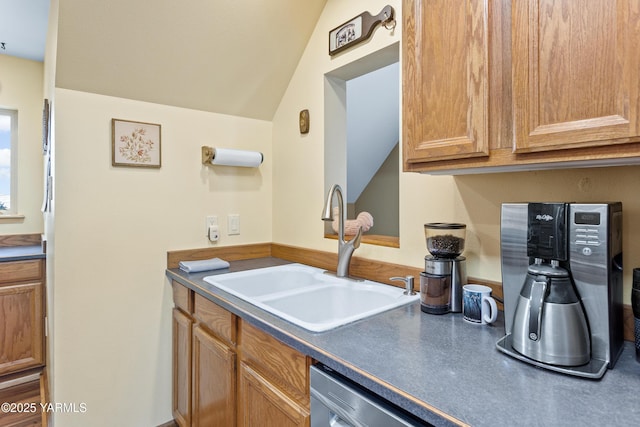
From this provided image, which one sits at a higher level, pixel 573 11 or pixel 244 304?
pixel 573 11

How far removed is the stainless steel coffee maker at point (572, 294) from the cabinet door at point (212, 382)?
93cm

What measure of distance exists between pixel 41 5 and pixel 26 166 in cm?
138

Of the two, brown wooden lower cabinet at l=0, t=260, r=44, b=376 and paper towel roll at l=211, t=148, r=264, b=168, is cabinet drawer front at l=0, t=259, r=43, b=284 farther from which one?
paper towel roll at l=211, t=148, r=264, b=168

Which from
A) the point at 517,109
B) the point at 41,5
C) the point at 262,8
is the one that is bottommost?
the point at 517,109

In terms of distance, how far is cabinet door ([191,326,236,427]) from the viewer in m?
1.30

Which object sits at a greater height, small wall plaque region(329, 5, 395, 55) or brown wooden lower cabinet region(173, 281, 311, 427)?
small wall plaque region(329, 5, 395, 55)

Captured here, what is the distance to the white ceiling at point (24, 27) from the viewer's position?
2.15 m

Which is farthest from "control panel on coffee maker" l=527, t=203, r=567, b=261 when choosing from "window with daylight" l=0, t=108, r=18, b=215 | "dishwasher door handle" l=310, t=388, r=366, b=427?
"window with daylight" l=0, t=108, r=18, b=215

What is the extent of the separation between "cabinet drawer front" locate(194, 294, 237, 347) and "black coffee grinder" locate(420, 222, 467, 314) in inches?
26.8

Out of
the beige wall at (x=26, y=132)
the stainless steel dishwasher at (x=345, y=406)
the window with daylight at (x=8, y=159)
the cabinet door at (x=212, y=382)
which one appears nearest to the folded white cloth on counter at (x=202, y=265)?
the cabinet door at (x=212, y=382)

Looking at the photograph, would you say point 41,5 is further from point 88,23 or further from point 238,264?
point 238,264

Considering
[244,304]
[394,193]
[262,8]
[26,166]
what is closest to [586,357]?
[244,304]

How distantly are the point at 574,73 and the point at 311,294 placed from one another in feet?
3.69

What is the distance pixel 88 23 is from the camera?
4.88 ft
